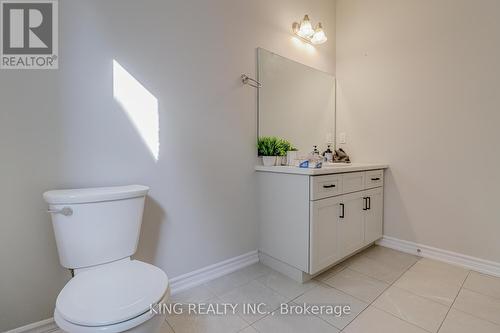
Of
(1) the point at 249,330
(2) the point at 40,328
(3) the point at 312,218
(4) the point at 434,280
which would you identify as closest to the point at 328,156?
(3) the point at 312,218

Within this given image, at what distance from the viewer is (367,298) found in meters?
1.51

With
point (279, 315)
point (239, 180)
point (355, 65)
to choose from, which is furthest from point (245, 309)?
point (355, 65)

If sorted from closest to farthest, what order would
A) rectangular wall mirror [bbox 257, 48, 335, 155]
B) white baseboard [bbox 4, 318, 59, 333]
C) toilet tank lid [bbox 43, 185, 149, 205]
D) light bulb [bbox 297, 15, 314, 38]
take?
toilet tank lid [bbox 43, 185, 149, 205] → white baseboard [bbox 4, 318, 59, 333] → rectangular wall mirror [bbox 257, 48, 335, 155] → light bulb [bbox 297, 15, 314, 38]

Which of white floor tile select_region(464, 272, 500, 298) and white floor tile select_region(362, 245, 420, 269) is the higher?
white floor tile select_region(362, 245, 420, 269)

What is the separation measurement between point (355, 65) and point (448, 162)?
1283 millimetres

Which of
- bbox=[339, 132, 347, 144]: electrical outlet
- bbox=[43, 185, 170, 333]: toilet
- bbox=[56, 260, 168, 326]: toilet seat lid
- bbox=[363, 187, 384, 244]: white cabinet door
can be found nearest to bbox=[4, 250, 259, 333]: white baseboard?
bbox=[43, 185, 170, 333]: toilet

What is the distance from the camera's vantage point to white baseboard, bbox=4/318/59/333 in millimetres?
1153

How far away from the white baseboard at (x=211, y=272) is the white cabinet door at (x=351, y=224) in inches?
28.4

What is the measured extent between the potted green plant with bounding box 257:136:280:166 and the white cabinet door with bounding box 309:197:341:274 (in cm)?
53

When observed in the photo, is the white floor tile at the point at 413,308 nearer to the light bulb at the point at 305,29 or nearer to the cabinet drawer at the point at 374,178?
the cabinet drawer at the point at 374,178

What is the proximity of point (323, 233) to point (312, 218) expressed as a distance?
0.18 m

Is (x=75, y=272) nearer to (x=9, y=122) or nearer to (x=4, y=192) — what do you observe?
(x=4, y=192)

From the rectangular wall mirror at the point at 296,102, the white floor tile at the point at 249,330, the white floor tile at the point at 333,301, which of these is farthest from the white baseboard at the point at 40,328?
the rectangular wall mirror at the point at 296,102

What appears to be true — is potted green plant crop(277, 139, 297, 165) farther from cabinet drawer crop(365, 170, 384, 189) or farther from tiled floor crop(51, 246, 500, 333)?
tiled floor crop(51, 246, 500, 333)
